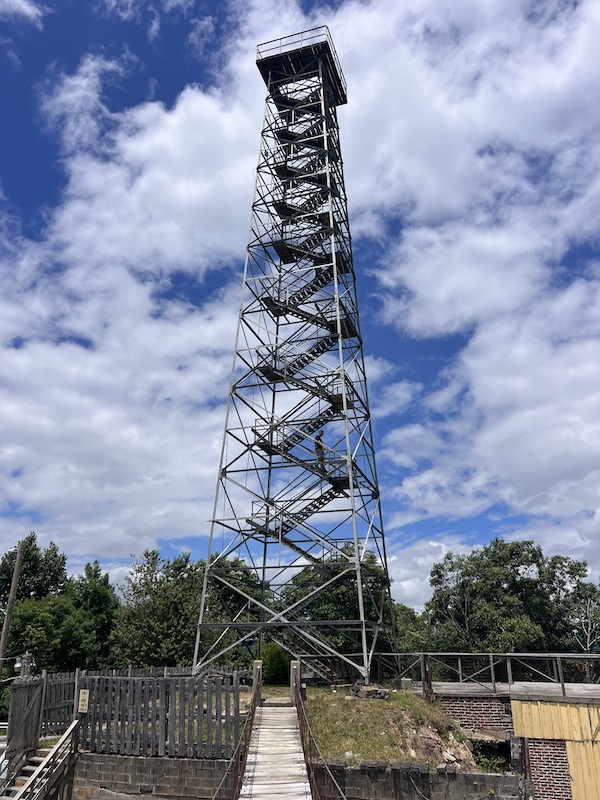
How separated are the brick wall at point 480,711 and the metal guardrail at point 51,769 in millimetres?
10661

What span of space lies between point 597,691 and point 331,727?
9.15 metres

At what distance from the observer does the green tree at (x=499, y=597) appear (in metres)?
33.8

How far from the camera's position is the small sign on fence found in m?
14.3

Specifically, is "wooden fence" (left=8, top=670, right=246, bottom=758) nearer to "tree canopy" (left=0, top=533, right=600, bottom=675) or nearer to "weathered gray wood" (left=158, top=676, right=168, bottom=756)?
"weathered gray wood" (left=158, top=676, right=168, bottom=756)

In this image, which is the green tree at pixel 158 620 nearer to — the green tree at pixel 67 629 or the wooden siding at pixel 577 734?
the green tree at pixel 67 629

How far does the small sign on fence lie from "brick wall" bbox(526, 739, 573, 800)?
12022mm

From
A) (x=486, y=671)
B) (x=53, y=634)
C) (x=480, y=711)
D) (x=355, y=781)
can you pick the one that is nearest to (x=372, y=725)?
(x=355, y=781)

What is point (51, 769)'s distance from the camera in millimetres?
13594

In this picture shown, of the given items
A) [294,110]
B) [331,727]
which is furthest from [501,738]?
[294,110]

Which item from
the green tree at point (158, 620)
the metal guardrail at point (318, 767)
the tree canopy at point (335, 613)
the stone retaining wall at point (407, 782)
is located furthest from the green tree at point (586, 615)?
the metal guardrail at point (318, 767)

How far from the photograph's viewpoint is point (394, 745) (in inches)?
547

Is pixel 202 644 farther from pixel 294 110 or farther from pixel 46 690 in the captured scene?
pixel 294 110

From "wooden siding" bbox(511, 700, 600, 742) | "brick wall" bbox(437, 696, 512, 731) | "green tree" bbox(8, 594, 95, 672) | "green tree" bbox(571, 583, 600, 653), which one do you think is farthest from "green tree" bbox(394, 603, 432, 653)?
"green tree" bbox(8, 594, 95, 672)

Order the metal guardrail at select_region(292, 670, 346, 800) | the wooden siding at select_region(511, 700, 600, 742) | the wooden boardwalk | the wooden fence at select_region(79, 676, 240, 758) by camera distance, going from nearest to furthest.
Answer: the wooden boardwalk < the metal guardrail at select_region(292, 670, 346, 800) < the wooden fence at select_region(79, 676, 240, 758) < the wooden siding at select_region(511, 700, 600, 742)
